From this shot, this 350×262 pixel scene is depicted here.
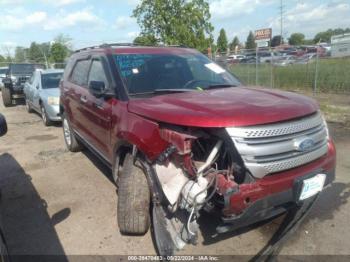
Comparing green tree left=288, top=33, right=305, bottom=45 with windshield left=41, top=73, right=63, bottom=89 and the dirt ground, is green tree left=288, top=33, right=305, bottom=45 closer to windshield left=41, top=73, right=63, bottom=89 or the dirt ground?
windshield left=41, top=73, right=63, bottom=89

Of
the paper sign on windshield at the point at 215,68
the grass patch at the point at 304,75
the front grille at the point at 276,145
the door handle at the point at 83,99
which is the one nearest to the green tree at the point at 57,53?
the grass patch at the point at 304,75

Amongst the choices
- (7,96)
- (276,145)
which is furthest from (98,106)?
(7,96)

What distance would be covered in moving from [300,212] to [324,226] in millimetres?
269

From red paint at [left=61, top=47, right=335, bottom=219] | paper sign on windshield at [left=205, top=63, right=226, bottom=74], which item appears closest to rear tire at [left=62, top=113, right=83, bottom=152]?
red paint at [left=61, top=47, right=335, bottom=219]

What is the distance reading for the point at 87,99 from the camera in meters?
4.79

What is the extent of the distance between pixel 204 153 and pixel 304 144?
849mm

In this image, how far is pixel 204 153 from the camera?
304cm

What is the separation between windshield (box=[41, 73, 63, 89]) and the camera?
9.97 metres

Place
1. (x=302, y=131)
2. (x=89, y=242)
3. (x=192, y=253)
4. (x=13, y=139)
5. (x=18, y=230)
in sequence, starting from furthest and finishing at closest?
(x=13, y=139) < (x=18, y=230) < (x=89, y=242) < (x=192, y=253) < (x=302, y=131)

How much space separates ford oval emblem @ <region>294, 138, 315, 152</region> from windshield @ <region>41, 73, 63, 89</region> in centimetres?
838

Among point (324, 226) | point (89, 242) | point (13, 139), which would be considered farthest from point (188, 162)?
point (13, 139)

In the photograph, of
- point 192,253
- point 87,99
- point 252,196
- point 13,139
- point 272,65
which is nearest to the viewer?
point 252,196

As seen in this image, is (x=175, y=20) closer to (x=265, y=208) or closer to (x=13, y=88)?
(x=13, y=88)

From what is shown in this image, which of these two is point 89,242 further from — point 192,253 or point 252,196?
point 252,196
